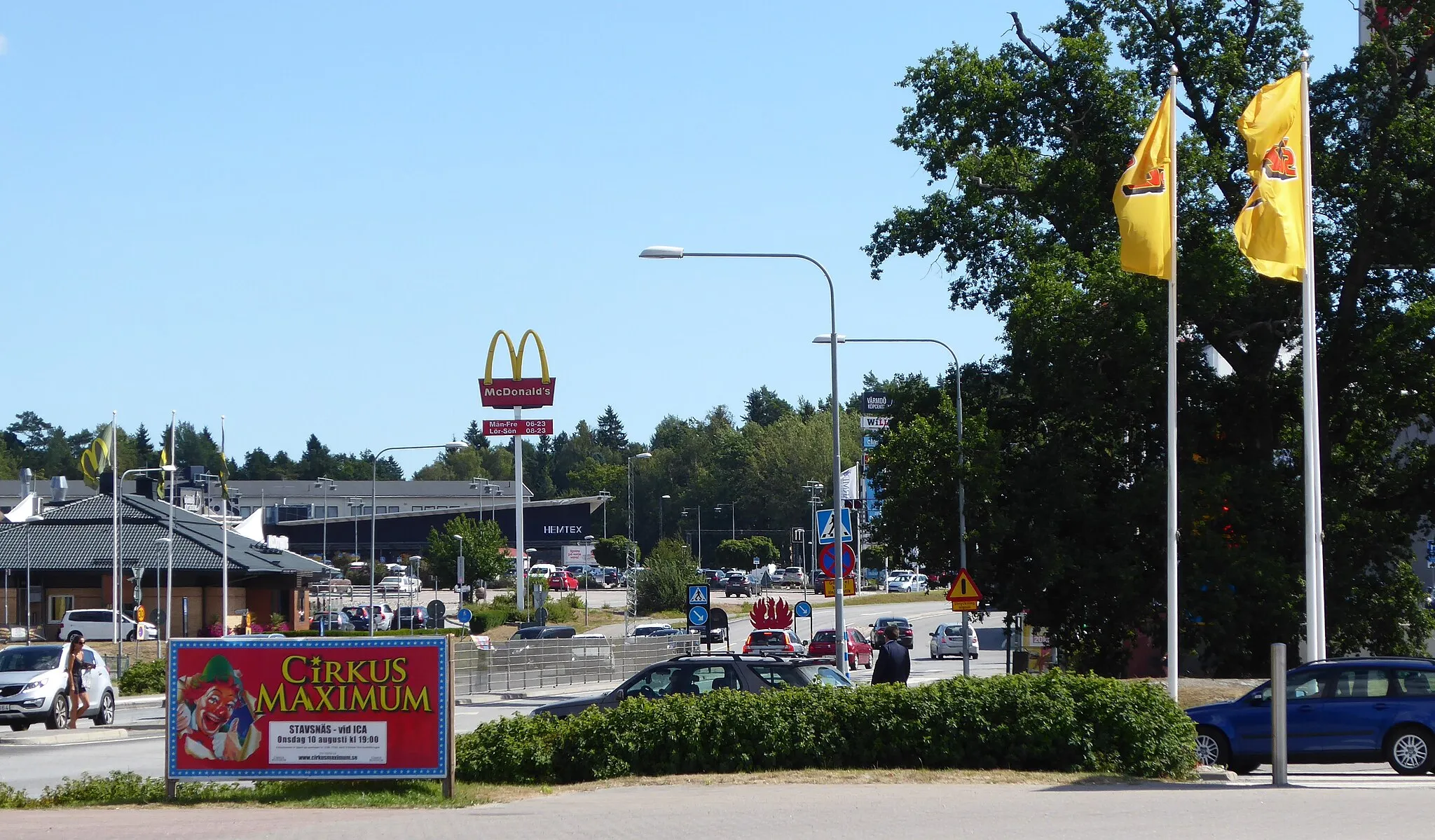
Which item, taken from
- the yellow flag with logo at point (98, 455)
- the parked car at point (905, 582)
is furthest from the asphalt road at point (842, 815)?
the parked car at point (905, 582)

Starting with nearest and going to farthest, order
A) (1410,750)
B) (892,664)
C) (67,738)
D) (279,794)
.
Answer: (279,794) → (1410,750) → (892,664) → (67,738)

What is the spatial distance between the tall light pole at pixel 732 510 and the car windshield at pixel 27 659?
→ 116 metres

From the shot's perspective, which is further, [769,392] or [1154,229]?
[769,392]

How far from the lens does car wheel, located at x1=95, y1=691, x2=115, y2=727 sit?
1100 inches

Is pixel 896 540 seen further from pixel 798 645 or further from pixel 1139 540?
pixel 798 645

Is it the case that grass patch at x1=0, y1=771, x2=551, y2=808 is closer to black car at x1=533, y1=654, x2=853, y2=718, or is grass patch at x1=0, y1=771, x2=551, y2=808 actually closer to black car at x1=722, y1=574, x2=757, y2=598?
black car at x1=533, y1=654, x2=853, y2=718

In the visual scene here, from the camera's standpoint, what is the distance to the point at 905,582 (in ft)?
346

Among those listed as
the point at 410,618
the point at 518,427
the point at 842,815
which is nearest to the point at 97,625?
the point at 410,618

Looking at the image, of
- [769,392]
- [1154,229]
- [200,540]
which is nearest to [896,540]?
[1154,229]

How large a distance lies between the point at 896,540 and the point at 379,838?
21.1m

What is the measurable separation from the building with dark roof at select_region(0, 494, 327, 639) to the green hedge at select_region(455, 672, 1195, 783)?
5222cm

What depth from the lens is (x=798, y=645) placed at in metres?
52.0

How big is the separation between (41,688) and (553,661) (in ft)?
63.7

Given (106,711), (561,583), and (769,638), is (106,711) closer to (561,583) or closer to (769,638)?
(769,638)
